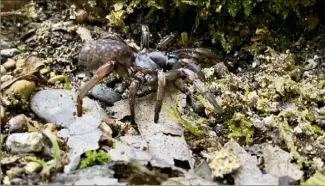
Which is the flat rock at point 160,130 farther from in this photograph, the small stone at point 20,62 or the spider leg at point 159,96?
the small stone at point 20,62

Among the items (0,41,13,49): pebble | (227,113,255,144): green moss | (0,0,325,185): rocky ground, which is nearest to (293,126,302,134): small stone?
(0,0,325,185): rocky ground

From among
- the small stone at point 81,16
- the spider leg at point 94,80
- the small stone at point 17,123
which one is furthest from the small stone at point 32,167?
the small stone at point 81,16

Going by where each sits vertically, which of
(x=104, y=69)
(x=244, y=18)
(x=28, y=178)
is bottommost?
(x=28, y=178)

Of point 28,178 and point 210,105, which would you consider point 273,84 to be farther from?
point 28,178

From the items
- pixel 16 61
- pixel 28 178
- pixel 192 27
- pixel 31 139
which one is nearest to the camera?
pixel 28 178

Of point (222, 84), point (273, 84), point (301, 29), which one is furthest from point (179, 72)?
point (301, 29)

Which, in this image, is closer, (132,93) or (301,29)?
(132,93)

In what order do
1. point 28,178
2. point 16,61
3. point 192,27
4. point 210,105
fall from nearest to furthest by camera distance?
point 28,178, point 210,105, point 16,61, point 192,27
